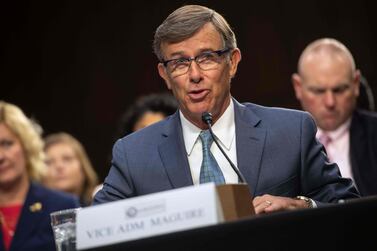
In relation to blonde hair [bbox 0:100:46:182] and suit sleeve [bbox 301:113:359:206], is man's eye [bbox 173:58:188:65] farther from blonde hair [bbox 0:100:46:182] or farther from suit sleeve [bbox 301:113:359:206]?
blonde hair [bbox 0:100:46:182]

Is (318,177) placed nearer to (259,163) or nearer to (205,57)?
(259,163)

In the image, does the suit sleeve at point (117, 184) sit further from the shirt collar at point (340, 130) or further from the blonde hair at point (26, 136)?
the shirt collar at point (340, 130)

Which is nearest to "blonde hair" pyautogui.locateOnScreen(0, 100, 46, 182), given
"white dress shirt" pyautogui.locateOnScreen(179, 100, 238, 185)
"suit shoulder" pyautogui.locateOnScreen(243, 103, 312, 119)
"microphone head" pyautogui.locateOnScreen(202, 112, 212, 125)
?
"white dress shirt" pyautogui.locateOnScreen(179, 100, 238, 185)

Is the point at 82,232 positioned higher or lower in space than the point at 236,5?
lower

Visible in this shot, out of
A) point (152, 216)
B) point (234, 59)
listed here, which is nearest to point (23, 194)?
point (234, 59)

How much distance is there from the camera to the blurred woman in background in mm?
4109

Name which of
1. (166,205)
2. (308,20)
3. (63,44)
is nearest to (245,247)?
(166,205)

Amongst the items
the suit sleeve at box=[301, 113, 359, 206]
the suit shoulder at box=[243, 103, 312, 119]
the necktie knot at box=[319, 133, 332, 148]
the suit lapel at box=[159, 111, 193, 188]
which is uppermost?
the suit shoulder at box=[243, 103, 312, 119]

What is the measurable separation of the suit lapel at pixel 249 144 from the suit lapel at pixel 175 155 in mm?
188

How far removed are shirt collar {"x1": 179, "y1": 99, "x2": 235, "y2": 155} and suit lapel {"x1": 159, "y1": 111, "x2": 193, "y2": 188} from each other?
0.03m

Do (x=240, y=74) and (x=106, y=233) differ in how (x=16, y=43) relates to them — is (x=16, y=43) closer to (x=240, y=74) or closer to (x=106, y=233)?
(x=240, y=74)

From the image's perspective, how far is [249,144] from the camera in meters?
2.82

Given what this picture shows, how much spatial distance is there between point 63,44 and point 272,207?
5.20 metres

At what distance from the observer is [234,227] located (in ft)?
6.29
